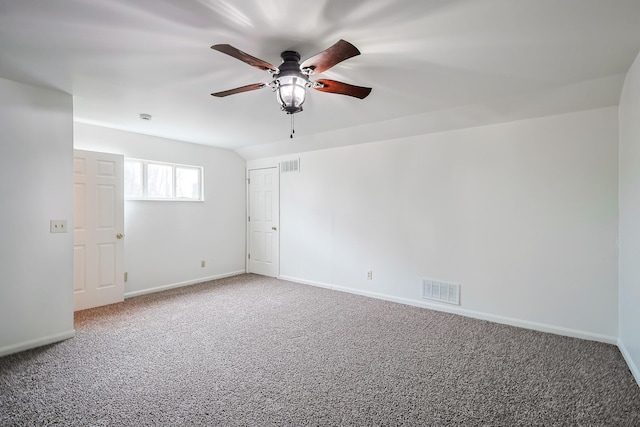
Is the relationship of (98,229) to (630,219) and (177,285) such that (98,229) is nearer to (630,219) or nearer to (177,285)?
(177,285)

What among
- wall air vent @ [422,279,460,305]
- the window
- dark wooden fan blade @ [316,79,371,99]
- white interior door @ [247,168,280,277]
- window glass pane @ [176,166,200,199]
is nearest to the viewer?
dark wooden fan blade @ [316,79,371,99]

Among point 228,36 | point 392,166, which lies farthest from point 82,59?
point 392,166

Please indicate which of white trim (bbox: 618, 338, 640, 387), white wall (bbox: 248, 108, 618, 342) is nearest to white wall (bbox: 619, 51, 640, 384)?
white trim (bbox: 618, 338, 640, 387)

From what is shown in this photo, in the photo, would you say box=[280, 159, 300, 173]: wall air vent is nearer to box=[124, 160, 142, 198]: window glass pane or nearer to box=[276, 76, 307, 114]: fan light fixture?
box=[124, 160, 142, 198]: window glass pane

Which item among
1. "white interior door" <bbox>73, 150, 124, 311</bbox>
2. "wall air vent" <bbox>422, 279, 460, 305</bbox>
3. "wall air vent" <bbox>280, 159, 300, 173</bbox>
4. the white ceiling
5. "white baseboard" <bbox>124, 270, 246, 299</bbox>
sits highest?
the white ceiling

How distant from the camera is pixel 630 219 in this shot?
8.39 ft

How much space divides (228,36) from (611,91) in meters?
3.25

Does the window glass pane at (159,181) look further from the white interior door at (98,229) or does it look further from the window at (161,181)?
the white interior door at (98,229)

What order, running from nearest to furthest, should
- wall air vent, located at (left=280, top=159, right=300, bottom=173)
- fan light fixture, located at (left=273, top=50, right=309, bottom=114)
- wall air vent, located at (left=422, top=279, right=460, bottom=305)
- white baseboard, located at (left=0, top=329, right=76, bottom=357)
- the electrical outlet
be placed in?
fan light fixture, located at (left=273, top=50, right=309, bottom=114)
white baseboard, located at (left=0, top=329, right=76, bottom=357)
the electrical outlet
wall air vent, located at (left=422, top=279, right=460, bottom=305)
wall air vent, located at (left=280, top=159, right=300, bottom=173)

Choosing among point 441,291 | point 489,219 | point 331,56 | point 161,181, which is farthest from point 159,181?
point 489,219

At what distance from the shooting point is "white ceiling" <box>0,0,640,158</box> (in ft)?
5.74

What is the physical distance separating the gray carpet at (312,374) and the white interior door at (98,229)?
50 cm

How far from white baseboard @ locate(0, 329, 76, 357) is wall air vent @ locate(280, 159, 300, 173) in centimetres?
357

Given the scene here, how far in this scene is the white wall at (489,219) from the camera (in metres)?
3.05
